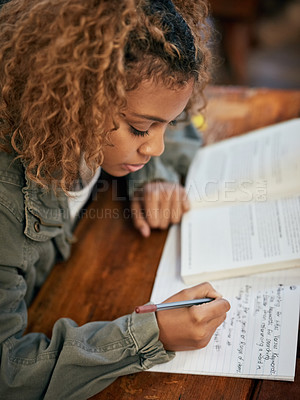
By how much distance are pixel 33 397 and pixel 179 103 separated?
1.69 ft

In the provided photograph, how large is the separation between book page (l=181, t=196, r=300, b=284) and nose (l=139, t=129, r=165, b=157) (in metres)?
0.22

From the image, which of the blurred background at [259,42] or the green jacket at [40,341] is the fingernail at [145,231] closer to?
the green jacket at [40,341]

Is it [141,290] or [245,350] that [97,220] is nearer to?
[141,290]

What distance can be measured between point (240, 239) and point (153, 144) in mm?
260

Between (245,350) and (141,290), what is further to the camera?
(141,290)

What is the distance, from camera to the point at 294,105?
1.29 meters

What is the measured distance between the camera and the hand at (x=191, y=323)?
769 millimetres

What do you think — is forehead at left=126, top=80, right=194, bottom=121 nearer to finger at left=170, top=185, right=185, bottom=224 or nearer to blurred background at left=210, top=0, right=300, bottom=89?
finger at left=170, top=185, right=185, bottom=224

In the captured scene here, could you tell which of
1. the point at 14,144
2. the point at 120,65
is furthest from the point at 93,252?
the point at 120,65

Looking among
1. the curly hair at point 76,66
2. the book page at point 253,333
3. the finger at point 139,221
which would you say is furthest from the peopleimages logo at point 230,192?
the curly hair at point 76,66

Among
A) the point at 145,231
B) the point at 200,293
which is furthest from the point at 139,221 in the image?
the point at 200,293

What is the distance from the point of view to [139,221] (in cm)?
104

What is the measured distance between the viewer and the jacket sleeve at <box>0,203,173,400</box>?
2.50 feet

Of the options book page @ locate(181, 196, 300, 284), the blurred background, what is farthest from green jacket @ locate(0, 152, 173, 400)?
the blurred background
